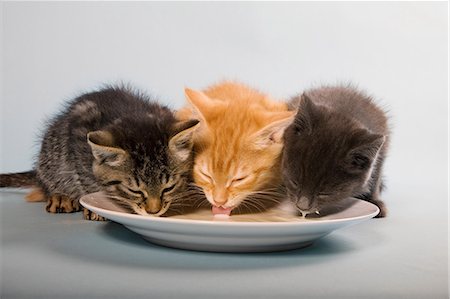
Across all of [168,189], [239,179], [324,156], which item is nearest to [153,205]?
[168,189]

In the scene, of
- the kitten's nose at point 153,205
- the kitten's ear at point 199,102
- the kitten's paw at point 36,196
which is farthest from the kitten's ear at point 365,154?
the kitten's paw at point 36,196

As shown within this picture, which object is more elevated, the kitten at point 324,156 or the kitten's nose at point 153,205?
the kitten at point 324,156

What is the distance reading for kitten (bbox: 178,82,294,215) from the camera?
2.09 meters

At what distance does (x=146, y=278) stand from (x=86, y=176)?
35.3 inches

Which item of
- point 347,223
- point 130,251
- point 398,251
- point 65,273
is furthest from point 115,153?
point 398,251

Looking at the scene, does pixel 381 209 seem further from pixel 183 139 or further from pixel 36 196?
pixel 36 196

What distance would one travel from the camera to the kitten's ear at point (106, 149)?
1.97 meters

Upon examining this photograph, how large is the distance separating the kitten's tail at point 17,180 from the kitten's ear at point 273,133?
1.46 m

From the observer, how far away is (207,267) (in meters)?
1.76

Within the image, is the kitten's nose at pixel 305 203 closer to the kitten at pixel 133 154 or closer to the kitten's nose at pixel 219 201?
the kitten's nose at pixel 219 201

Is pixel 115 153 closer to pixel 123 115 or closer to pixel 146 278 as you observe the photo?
pixel 123 115

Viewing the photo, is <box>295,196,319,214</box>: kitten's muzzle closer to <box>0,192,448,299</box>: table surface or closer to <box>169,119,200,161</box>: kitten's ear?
<box>0,192,448,299</box>: table surface

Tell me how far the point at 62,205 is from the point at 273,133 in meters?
1.09

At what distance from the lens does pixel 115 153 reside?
2018 mm
